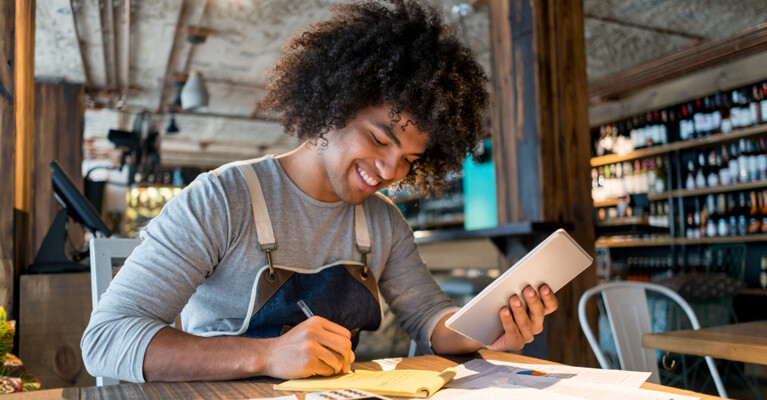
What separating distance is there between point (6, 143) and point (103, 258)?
26.4 inches

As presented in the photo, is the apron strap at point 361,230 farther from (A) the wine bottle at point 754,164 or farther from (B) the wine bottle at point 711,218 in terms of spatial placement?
(B) the wine bottle at point 711,218

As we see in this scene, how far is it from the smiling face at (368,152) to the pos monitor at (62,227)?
1278mm

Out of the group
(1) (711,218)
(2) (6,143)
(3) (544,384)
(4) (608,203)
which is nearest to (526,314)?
(3) (544,384)

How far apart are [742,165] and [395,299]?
5084mm

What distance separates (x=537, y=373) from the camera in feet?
3.50

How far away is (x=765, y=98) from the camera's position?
17.7 ft

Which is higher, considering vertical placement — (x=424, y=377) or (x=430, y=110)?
(x=430, y=110)

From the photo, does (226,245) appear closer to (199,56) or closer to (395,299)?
(395,299)

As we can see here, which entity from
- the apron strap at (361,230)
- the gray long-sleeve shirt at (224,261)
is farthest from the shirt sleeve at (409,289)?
the apron strap at (361,230)

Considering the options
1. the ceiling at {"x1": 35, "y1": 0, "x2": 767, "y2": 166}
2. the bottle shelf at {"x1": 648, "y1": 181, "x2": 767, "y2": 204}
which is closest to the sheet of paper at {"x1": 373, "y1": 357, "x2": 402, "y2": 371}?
the ceiling at {"x1": 35, "y1": 0, "x2": 767, "y2": 166}

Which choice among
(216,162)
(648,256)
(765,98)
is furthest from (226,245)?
(216,162)

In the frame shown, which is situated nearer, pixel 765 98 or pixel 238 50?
pixel 765 98

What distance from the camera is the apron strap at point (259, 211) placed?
1.28 m

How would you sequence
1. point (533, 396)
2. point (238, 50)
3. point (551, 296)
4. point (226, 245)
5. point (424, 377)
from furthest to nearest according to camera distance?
1. point (238, 50)
2. point (226, 245)
3. point (551, 296)
4. point (424, 377)
5. point (533, 396)
